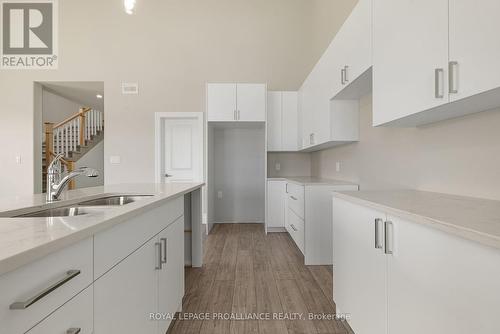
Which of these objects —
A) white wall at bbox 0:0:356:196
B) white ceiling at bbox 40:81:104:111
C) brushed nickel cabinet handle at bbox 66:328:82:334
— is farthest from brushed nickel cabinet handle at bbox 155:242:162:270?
white ceiling at bbox 40:81:104:111

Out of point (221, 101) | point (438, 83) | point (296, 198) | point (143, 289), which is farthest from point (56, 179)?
point (221, 101)

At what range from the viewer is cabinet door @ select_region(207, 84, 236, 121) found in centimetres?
427

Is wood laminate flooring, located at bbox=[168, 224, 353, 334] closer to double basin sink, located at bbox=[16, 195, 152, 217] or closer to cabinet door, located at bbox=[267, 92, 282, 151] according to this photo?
double basin sink, located at bbox=[16, 195, 152, 217]

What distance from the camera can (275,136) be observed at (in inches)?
177

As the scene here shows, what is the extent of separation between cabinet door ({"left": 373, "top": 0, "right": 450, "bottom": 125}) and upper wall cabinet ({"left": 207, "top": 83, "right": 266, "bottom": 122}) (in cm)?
268

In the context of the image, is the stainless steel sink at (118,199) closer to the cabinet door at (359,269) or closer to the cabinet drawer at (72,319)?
the cabinet drawer at (72,319)

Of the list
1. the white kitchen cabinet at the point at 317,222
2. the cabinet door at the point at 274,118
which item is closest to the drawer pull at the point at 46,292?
the white kitchen cabinet at the point at 317,222

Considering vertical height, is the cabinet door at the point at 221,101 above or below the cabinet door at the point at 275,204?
above

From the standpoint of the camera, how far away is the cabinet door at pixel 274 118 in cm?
448

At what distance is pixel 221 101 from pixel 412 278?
12.3ft

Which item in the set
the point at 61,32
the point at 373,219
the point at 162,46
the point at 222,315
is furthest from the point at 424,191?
the point at 61,32

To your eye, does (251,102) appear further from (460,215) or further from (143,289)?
(460,215)

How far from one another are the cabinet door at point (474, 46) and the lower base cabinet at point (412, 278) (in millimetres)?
562

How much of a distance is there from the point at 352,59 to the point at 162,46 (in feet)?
13.4
